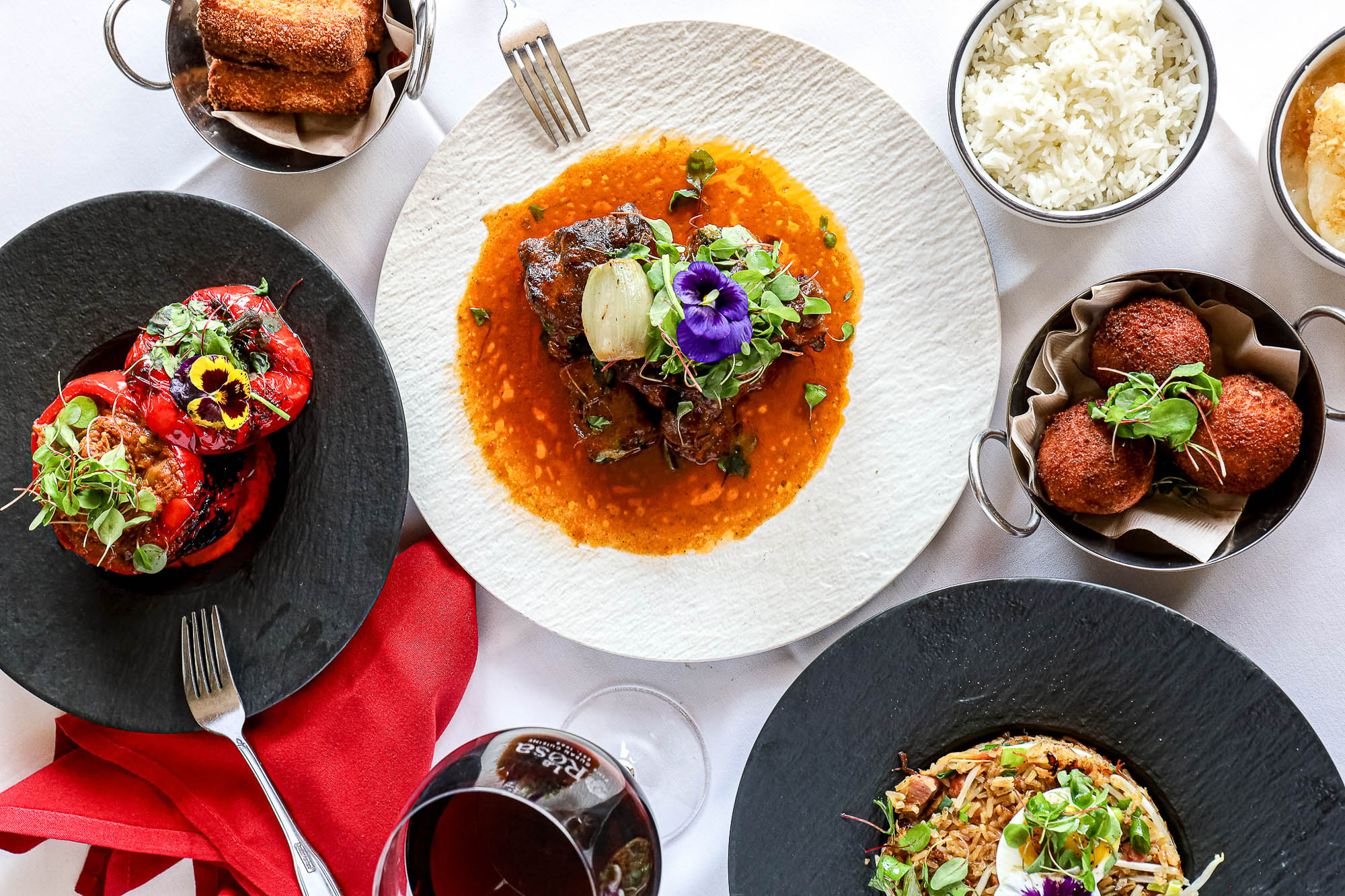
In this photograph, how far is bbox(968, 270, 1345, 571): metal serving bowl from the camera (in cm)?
190

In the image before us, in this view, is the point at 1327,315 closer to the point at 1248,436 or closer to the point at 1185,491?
the point at 1248,436

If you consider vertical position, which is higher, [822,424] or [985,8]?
[985,8]

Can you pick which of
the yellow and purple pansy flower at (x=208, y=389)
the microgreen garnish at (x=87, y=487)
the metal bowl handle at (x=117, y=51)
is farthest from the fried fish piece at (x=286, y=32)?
the microgreen garnish at (x=87, y=487)

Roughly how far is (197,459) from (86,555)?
1.00 ft

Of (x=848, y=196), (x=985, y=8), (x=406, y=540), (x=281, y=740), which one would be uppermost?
(x=985, y=8)

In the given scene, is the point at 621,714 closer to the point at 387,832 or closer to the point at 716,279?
the point at 387,832

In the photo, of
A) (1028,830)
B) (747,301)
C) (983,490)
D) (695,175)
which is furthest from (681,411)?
(1028,830)

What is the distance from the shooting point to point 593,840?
1.66 metres

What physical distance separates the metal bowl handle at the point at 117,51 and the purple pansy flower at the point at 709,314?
1303mm

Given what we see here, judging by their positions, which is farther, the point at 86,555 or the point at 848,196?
the point at 848,196

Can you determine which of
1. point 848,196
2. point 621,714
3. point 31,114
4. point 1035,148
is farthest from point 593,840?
point 31,114

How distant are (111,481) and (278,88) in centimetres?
94

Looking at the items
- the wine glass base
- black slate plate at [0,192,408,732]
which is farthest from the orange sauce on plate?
the wine glass base

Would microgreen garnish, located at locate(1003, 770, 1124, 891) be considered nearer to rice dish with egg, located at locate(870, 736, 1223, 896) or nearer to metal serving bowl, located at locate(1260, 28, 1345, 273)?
rice dish with egg, located at locate(870, 736, 1223, 896)
